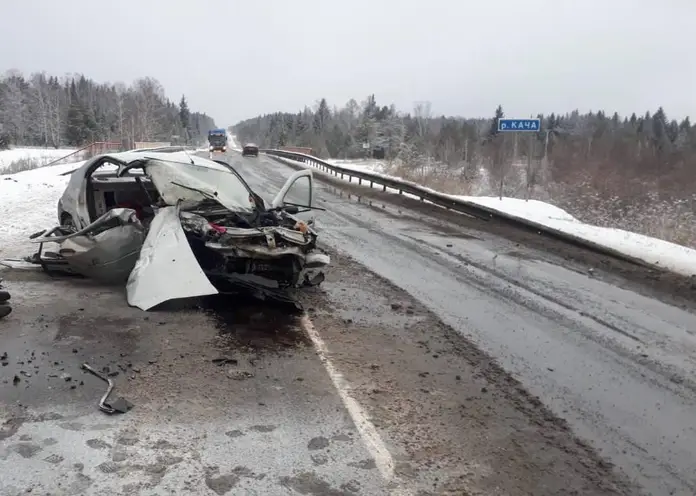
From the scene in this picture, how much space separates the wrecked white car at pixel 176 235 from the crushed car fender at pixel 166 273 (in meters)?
0.01

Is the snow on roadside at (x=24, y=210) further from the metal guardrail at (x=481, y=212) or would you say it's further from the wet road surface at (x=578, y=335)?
the metal guardrail at (x=481, y=212)

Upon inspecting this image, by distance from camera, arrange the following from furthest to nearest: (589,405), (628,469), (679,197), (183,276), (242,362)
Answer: (679,197)
(183,276)
(242,362)
(589,405)
(628,469)

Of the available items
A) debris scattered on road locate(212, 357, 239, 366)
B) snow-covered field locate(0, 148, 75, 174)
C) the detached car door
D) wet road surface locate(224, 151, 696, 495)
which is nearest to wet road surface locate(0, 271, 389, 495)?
debris scattered on road locate(212, 357, 239, 366)

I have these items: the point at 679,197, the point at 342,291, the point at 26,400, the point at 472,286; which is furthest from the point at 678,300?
the point at 679,197

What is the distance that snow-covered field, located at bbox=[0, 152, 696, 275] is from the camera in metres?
9.27

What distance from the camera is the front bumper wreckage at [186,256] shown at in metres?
5.57

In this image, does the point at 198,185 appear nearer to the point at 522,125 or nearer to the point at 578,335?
the point at 578,335

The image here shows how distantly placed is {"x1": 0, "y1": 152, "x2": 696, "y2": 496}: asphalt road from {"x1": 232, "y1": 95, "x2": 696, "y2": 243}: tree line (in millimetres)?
12366

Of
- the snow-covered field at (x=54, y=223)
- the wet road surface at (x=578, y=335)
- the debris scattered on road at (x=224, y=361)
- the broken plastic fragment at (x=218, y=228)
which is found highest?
the broken plastic fragment at (x=218, y=228)

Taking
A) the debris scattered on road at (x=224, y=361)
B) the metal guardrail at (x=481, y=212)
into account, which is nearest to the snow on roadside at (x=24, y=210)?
the debris scattered on road at (x=224, y=361)

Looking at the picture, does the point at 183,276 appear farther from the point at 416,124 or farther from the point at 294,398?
the point at 416,124

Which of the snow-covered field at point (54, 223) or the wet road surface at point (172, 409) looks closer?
the wet road surface at point (172, 409)

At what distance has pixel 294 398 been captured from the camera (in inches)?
161

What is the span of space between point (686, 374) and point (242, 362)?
407cm
